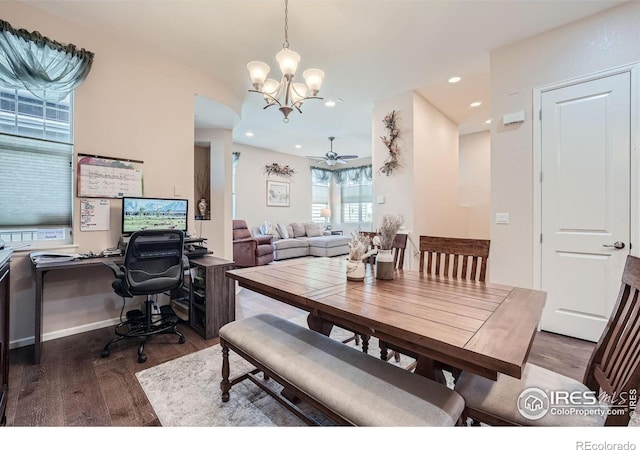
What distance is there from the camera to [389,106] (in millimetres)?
4148

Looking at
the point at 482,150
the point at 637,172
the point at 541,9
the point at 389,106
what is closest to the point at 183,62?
the point at 389,106

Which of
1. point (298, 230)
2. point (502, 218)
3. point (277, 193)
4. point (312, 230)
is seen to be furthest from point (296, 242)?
point (502, 218)

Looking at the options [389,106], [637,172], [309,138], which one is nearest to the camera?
[637,172]

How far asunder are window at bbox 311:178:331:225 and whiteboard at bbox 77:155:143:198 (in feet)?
21.0

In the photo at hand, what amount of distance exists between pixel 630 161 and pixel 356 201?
7002 mm

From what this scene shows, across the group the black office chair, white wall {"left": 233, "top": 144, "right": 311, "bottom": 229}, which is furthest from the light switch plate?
white wall {"left": 233, "top": 144, "right": 311, "bottom": 229}

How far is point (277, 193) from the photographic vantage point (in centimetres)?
798

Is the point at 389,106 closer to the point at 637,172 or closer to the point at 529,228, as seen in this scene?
the point at 529,228

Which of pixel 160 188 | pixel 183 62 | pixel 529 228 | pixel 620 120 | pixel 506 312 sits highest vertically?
pixel 183 62

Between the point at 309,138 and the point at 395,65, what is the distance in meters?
3.42

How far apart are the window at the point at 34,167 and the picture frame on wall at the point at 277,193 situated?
5275 mm

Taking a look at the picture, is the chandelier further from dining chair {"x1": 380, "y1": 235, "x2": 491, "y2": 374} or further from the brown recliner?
the brown recliner

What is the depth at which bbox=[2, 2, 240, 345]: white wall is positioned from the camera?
241 centimetres

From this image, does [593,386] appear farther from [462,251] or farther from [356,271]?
[356,271]
